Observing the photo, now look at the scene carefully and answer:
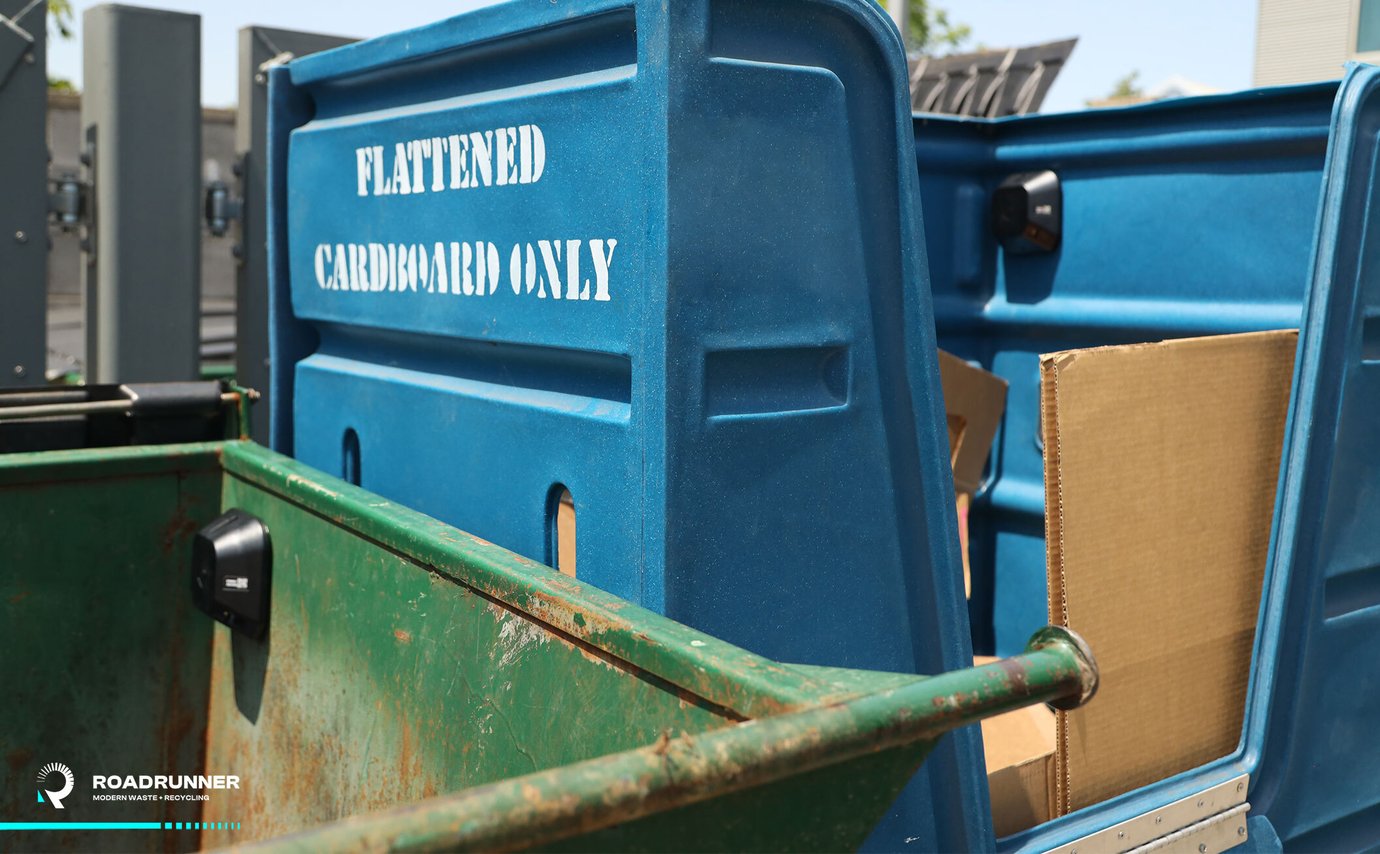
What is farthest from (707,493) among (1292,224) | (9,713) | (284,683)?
(1292,224)

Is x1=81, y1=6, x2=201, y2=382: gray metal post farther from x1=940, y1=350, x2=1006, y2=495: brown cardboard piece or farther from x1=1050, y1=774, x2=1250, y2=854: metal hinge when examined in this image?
x1=1050, y1=774, x2=1250, y2=854: metal hinge

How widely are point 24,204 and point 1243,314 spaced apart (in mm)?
3090

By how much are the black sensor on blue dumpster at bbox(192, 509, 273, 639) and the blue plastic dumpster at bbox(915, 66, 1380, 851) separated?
1204 mm

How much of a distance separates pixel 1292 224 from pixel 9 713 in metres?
2.39

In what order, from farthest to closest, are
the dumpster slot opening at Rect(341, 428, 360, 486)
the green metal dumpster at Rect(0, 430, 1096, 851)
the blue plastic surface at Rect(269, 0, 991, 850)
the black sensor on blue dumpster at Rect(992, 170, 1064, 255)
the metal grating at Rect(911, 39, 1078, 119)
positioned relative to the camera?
the metal grating at Rect(911, 39, 1078, 119) → the black sensor on blue dumpster at Rect(992, 170, 1064, 255) → the dumpster slot opening at Rect(341, 428, 360, 486) → the blue plastic surface at Rect(269, 0, 991, 850) → the green metal dumpster at Rect(0, 430, 1096, 851)

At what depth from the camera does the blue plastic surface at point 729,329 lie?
1519mm

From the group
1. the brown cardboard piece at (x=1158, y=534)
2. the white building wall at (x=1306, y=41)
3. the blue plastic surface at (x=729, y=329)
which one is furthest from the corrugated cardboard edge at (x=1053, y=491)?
the white building wall at (x=1306, y=41)

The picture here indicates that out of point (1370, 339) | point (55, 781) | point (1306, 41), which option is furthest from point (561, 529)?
point (1306, 41)

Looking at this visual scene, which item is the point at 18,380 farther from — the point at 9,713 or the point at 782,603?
the point at 782,603

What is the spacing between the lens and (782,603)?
5.24ft

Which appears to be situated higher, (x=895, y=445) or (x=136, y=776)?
(x=895, y=445)

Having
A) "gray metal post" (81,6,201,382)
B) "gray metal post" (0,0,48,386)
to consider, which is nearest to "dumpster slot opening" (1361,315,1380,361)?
"gray metal post" (81,6,201,382)

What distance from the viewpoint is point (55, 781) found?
2.11m

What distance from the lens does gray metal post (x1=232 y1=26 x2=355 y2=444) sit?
3.84m
